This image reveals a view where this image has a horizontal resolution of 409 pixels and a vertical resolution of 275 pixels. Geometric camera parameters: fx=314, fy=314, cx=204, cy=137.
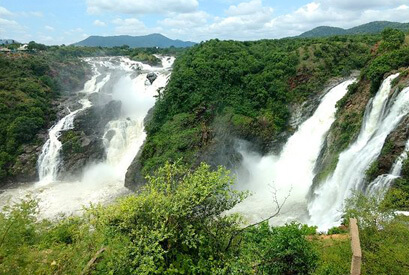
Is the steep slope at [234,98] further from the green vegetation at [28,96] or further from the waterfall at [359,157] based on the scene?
the green vegetation at [28,96]

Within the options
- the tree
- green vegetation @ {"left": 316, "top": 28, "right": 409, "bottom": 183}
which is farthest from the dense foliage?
green vegetation @ {"left": 316, "top": 28, "right": 409, "bottom": 183}

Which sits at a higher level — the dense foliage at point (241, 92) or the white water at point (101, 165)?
the dense foliage at point (241, 92)

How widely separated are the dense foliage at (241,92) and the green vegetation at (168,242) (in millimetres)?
16056

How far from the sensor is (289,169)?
936 inches

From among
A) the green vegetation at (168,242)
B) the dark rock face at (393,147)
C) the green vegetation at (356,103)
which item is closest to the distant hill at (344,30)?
the green vegetation at (356,103)

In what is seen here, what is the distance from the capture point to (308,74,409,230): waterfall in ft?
49.0

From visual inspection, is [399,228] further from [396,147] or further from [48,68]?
[48,68]

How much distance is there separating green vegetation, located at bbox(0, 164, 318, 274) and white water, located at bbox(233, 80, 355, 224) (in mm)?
10226

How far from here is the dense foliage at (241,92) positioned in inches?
1037

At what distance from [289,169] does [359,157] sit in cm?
827

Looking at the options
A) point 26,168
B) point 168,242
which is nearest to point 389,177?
point 168,242

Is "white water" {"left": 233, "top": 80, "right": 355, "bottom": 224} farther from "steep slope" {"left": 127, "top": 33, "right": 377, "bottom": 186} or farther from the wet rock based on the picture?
the wet rock

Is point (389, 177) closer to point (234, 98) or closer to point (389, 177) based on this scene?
point (389, 177)

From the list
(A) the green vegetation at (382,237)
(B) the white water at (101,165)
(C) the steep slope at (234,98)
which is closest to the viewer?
(A) the green vegetation at (382,237)
